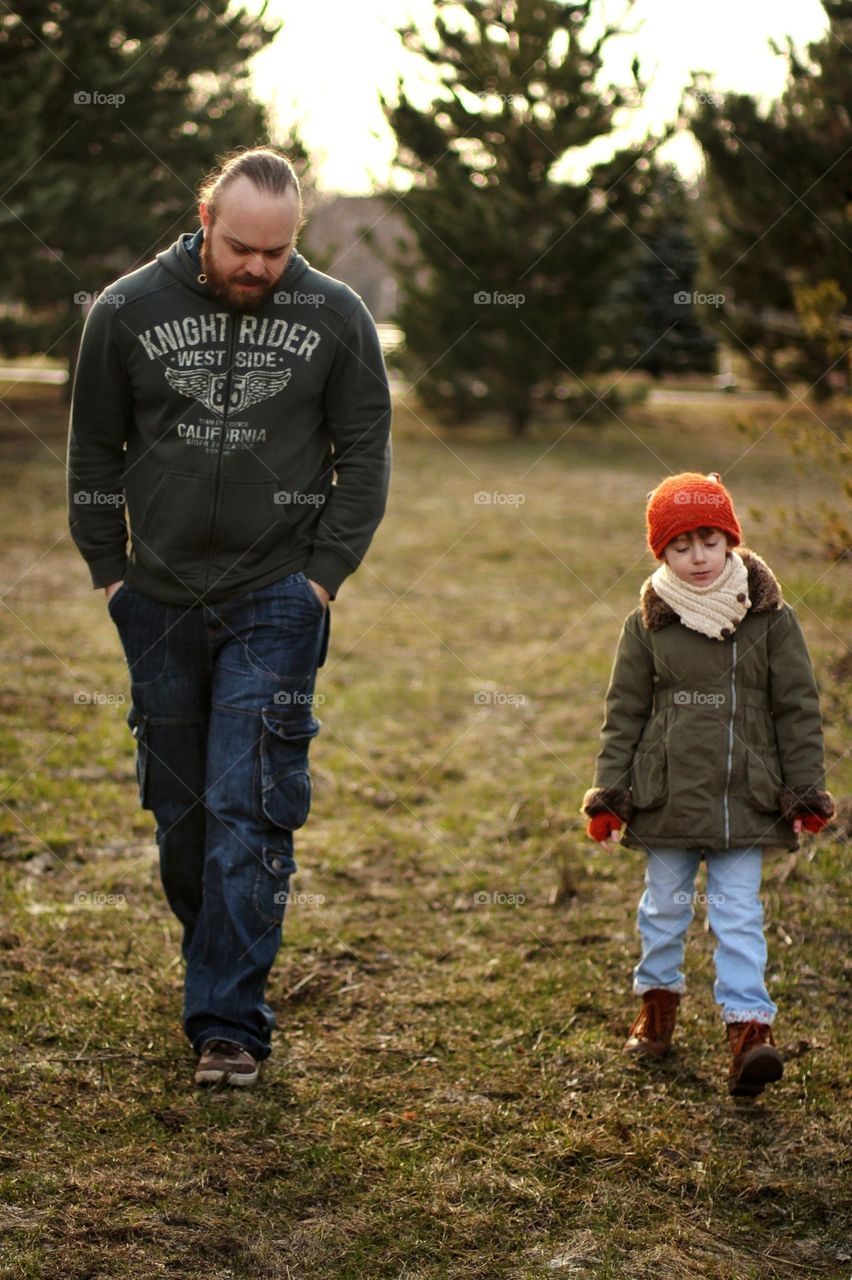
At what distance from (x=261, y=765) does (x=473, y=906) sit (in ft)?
5.23

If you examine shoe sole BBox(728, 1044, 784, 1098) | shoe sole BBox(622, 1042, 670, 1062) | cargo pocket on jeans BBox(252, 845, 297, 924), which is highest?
cargo pocket on jeans BBox(252, 845, 297, 924)

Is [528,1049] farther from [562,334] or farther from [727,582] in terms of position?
[562,334]

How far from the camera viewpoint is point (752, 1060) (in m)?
3.24

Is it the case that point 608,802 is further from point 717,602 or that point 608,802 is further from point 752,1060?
point 752,1060

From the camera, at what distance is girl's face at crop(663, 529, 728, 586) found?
3.39 meters

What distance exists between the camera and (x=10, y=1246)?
2.59 m

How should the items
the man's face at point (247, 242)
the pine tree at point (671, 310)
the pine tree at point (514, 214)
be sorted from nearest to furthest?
the man's face at point (247, 242) → the pine tree at point (514, 214) → the pine tree at point (671, 310)

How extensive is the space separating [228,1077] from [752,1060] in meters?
1.24

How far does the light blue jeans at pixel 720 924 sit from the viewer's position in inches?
132

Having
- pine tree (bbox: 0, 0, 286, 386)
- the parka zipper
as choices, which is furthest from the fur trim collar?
pine tree (bbox: 0, 0, 286, 386)

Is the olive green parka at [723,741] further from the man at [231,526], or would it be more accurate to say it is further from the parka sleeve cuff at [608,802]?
the man at [231,526]

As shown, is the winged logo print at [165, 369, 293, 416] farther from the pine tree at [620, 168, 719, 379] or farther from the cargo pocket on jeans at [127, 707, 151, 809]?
the pine tree at [620, 168, 719, 379]

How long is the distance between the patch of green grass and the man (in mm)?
354

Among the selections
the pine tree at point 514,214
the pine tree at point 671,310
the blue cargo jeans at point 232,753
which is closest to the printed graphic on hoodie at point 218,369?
the blue cargo jeans at point 232,753
